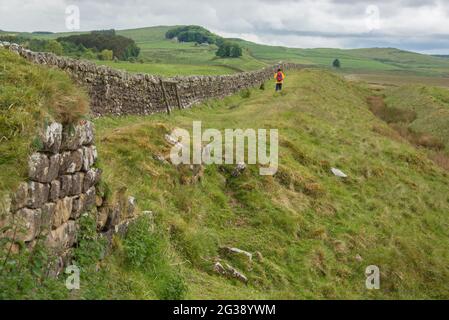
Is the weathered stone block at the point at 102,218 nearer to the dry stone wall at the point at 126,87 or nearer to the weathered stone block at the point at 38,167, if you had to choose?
the weathered stone block at the point at 38,167

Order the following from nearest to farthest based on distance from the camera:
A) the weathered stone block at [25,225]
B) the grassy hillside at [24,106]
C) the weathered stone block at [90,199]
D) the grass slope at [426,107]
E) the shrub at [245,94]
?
the weathered stone block at [25,225] → the grassy hillside at [24,106] → the weathered stone block at [90,199] → the grass slope at [426,107] → the shrub at [245,94]

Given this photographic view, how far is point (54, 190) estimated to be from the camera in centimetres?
710

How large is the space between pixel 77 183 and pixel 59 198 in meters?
0.51

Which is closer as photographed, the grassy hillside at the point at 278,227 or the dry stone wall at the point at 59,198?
the dry stone wall at the point at 59,198

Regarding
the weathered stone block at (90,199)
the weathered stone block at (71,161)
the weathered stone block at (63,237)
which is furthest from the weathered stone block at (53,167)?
the weathered stone block at (90,199)

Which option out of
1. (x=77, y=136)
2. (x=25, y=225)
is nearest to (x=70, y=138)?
(x=77, y=136)

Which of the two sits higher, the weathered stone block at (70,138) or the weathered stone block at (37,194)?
the weathered stone block at (70,138)

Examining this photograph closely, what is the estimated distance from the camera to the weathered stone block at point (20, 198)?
20.3 ft

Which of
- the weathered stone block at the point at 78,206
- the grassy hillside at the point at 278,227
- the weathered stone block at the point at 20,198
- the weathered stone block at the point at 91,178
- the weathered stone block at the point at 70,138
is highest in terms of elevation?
the weathered stone block at the point at 70,138

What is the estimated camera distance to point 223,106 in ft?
96.5

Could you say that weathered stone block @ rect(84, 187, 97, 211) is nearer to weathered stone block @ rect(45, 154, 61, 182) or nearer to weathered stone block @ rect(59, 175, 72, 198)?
weathered stone block @ rect(59, 175, 72, 198)
